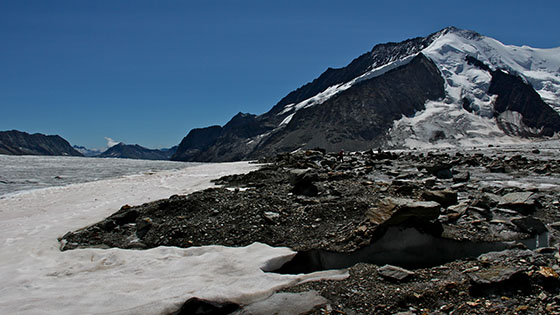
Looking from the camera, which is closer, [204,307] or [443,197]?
[204,307]

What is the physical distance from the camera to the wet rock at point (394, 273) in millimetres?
5242

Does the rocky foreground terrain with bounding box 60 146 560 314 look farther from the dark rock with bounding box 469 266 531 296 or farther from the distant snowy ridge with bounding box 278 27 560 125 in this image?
the distant snowy ridge with bounding box 278 27 560 125

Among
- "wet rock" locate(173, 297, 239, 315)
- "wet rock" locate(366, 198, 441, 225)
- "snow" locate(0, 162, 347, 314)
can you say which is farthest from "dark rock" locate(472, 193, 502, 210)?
"wet rock" locate(173, 297, 239, 315)

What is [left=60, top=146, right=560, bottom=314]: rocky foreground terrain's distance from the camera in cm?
468

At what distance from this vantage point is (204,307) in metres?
4.70

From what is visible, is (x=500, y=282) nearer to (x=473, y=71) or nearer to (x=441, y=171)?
(x=441, y=171)

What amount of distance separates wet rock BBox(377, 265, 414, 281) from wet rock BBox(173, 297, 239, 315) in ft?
8.17

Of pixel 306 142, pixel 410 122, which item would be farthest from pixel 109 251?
pixel 410 122

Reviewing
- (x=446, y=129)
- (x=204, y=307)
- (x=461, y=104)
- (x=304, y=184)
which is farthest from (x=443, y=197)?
(x=461, y=104)

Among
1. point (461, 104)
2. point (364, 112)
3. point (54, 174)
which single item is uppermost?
point (461, 104)

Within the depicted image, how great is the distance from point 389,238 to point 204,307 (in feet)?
13.0

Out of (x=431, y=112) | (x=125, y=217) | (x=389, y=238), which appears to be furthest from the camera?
(x=431, y=112)

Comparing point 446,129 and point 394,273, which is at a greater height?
point 446,129

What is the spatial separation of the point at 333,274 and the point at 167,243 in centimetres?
422
